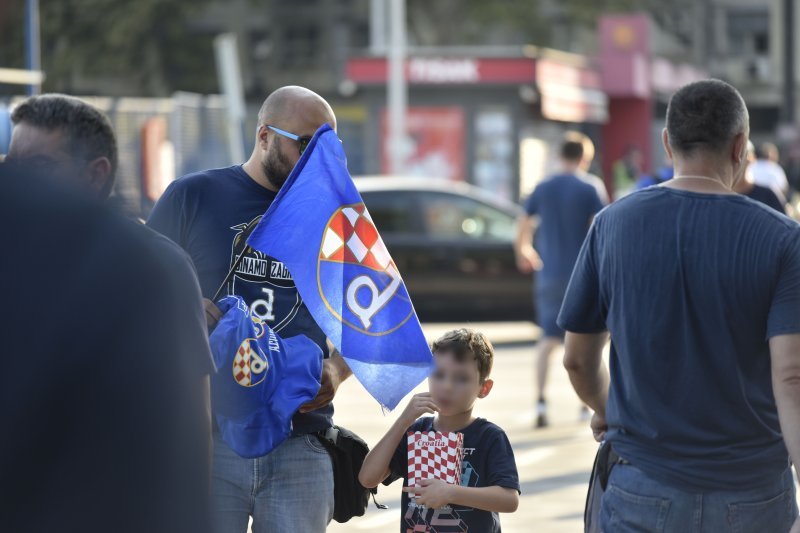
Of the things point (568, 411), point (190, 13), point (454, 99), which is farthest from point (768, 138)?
point (568, 411)

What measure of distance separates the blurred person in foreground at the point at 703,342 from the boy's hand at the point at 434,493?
552mm

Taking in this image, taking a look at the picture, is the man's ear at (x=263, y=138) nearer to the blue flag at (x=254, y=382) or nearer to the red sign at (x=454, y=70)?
the blue flag at (x=254, y=382)

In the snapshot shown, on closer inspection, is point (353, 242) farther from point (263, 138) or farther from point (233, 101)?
point (233, 101)

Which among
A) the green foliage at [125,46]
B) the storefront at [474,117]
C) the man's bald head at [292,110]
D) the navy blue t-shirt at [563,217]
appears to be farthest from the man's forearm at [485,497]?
the green foliage at [125,46]

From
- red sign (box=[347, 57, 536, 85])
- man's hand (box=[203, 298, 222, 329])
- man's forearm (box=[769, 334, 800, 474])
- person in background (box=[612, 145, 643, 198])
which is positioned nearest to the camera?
man's forearm (box=[769, 334, 800, 474])

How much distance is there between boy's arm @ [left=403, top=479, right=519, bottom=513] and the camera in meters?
4.07

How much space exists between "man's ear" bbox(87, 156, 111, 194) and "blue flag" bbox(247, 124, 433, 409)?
4.77 ft

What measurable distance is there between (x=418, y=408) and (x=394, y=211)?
11.5m

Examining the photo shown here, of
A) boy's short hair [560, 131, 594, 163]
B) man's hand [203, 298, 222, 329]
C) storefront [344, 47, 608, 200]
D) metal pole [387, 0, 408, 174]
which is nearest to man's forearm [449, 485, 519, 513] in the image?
man's hand [203, 298, 222, 329]

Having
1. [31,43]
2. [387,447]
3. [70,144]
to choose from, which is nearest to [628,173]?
[31,43]

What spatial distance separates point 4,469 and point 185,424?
0.97 feet

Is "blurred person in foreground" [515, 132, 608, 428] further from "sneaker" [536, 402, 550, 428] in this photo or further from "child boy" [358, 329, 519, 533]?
"child boy" [358, 329, 519, 533]

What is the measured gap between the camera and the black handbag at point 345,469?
4137 mm

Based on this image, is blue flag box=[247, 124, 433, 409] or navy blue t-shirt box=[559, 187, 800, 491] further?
blue flag box=[247, 124, 433, 409]
